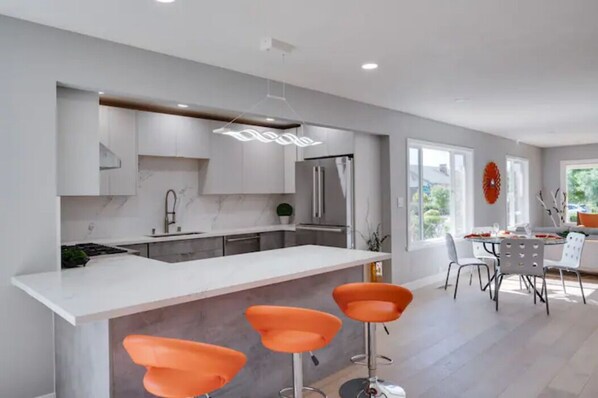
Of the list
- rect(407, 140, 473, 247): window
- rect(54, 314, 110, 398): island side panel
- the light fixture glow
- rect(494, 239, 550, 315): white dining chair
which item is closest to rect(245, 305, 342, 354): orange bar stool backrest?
rect(54, 314, 110, 398): island side panel

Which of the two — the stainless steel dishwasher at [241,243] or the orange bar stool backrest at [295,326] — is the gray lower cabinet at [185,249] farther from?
the orange bar stool backrest at [295,326]

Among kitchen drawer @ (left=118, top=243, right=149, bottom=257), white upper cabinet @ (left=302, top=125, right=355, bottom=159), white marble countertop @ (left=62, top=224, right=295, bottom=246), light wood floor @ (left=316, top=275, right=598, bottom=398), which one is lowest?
light wood floor @ (left=316, top=275, right=598, bottom=398)

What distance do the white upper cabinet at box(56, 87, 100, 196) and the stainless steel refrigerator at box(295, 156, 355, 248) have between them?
3066 millimetres

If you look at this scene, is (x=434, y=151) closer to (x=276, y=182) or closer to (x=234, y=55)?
(x=276, y=182)

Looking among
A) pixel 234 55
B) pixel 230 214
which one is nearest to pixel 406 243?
pixel 230 214

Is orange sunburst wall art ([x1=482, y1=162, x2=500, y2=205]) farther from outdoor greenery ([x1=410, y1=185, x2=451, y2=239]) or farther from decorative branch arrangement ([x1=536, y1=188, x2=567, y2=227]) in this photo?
decorative branch arrangement ([x1=536, y1=188, x2=567, y2=227])

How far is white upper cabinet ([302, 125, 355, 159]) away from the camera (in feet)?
17.5

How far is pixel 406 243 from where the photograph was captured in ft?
18.7

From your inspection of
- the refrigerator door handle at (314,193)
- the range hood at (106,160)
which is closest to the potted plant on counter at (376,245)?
the refrigerator door handle at (314,193)

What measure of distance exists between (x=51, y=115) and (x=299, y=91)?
228 cm

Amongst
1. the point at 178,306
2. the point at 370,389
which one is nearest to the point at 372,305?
the point at 370,389

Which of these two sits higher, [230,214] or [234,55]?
[234,55]

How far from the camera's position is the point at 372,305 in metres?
2.55

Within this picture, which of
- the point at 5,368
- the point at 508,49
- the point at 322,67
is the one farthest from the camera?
the point at 322,67
